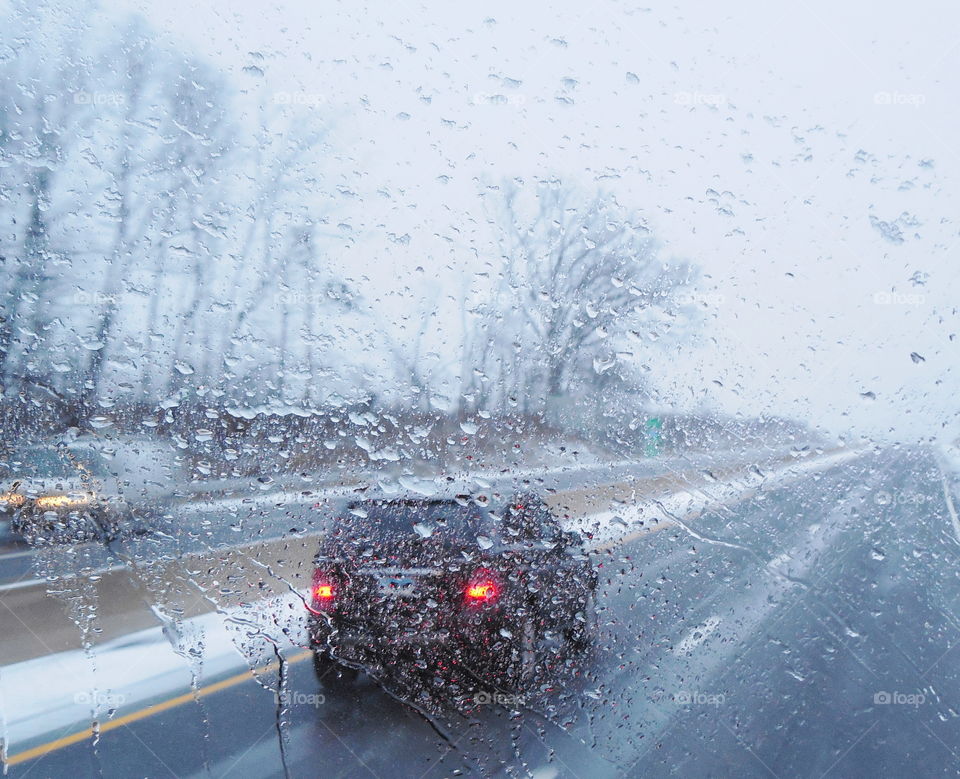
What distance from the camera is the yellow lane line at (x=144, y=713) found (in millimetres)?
2240

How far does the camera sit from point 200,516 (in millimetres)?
2184

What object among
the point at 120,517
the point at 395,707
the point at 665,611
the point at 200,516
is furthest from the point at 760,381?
the point at 120,517

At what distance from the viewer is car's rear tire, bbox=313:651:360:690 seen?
87.8 inches

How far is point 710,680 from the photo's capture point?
227 centimetres

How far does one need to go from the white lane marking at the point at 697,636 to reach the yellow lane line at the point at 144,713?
125 centimetres

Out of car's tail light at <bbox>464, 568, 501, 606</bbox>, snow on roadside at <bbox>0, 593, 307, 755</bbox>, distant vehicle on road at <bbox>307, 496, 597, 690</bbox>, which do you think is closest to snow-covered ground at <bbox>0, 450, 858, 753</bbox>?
snow on roadside at <bbox>0, 593, 307, 755</bbox>

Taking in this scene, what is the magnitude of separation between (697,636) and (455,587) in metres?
0.85

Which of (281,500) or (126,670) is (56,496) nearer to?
(126,670)

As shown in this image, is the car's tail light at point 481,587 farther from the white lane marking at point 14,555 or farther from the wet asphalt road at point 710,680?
the white lane marking at point 14,555

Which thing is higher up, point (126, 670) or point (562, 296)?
point (562, 296)

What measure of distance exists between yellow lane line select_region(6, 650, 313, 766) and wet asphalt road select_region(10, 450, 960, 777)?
0.02 m

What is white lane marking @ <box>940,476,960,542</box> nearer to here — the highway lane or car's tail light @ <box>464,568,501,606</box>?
the highway lane

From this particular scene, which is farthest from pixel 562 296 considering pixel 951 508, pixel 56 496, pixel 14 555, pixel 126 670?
pixel 14 555

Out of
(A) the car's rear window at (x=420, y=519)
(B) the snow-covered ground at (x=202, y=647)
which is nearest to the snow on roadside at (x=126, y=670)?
(B) the snow-covered ground at (x=202, y=647)
